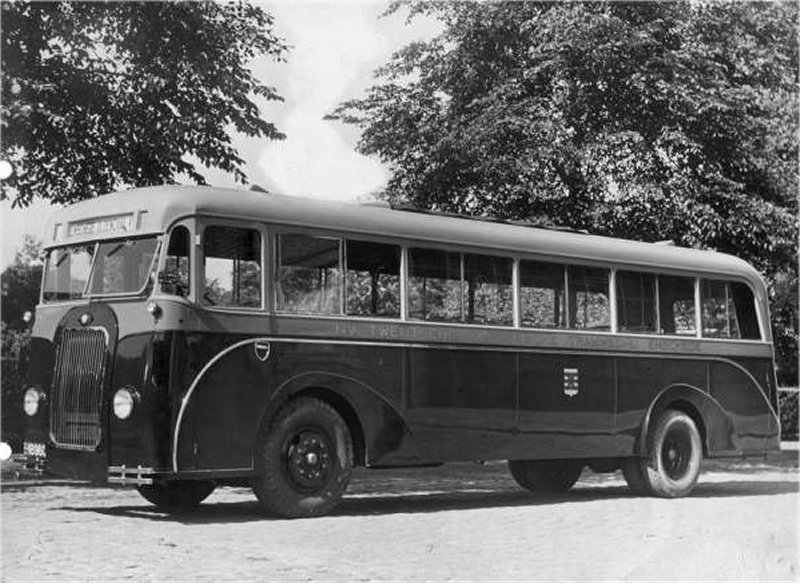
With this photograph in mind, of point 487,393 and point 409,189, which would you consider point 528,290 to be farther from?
point 409,189

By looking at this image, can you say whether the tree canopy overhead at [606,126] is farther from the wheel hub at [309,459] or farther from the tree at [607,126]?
the wheel hub at [309,459]

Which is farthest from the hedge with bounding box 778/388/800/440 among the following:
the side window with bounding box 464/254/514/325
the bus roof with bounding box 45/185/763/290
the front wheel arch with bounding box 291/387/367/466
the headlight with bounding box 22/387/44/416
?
the headlight with bounding box 22/387/44/416

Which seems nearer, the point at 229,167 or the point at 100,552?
the point at 100,552

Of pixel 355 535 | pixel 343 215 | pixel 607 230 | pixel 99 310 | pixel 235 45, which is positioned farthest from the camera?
pixel 607 230

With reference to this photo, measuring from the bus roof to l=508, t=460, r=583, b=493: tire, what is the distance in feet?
9.19

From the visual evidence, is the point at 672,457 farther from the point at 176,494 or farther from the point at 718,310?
the point at 176,494

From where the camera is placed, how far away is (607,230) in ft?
69.5

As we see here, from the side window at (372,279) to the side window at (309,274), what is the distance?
5.9 inches

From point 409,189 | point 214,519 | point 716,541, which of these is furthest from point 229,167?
point 716,541

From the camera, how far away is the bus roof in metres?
10.5

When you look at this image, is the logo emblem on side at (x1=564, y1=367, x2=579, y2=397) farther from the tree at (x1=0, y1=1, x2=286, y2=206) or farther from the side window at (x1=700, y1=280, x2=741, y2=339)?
the tree at (x1=0, y1=1, x2=286, y2=206)

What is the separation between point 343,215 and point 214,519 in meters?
2.93

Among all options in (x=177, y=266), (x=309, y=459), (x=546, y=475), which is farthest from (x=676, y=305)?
(x=177, y=266)

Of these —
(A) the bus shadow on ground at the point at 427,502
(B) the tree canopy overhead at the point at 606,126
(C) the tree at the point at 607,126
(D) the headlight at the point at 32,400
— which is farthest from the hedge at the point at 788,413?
(D) the headlight at the point at 32,400
